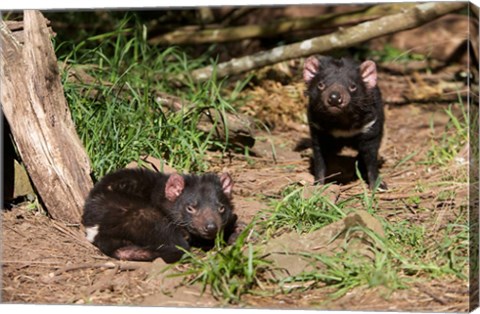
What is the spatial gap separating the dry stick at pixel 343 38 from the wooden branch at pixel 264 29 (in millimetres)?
284

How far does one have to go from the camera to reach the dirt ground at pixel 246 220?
4770mm

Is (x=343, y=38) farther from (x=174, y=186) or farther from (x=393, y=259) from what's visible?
(x=393, y=259)

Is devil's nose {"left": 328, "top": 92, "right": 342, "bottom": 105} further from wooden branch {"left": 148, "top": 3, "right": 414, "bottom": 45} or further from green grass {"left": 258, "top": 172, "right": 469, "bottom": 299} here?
wooden branch {"left": 148, "top": 3, "right": 414, "bottom": 45}

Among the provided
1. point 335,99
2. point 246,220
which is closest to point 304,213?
point 246,220

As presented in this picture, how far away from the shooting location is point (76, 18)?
8.74 m

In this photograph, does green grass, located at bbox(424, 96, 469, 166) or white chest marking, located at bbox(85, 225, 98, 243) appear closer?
white chest marking, located at bbox(85, 225, 98, 243)

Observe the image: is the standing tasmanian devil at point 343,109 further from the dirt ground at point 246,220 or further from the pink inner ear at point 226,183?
the pink inner ear at point 226,183

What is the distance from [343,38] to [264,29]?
1.11 metres

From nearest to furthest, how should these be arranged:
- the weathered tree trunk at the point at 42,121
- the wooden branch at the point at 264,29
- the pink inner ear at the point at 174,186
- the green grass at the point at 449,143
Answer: the pink inner ear at the point at 174,186, the weathered tree trunk at the point at 42,121, the green grass at the point at 449,143, the wooden branch at the point at 264,29

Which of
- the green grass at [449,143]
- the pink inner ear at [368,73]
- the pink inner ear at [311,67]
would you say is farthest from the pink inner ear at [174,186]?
the green grass at [449,143]

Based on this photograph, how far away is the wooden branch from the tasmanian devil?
3094 mm

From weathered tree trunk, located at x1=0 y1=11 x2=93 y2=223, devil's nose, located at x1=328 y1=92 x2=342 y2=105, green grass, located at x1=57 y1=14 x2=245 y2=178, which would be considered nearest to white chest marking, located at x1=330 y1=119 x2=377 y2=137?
devil's nose, located at x1=328 y1=92 x2=342 y2=105

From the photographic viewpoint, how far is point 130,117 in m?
6.64

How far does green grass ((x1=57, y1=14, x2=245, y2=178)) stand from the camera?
6258 mm
